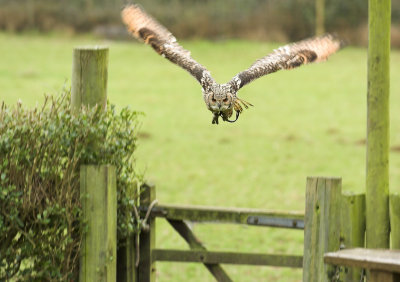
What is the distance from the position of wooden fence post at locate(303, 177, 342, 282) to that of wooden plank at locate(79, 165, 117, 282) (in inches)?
57.1

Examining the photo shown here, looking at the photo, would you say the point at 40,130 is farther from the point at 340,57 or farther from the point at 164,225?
the point at 340,57

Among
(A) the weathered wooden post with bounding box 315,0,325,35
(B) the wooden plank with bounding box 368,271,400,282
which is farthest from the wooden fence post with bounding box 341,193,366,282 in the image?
(A) the weathered wooden post with bounding box 315,0,325,35

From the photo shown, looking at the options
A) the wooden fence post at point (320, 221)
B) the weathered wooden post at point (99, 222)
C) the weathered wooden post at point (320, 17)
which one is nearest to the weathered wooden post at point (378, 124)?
the wooden fence post at point (320, 221)

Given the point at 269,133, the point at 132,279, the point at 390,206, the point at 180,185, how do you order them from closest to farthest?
the point at 390,206
the point at 132,279
the point at 180,185
the point at 269,133

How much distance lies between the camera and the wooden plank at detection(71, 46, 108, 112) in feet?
22.0

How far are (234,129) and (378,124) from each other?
1325 cm

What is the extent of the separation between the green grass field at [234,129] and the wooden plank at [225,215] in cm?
286

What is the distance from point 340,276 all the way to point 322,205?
496mm

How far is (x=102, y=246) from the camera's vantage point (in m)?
6.45

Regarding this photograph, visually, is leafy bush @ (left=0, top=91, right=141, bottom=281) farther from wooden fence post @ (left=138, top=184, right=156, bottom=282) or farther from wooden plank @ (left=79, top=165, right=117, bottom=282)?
wooden fence post @ (left=138, top=184, right=156, bottom=282)

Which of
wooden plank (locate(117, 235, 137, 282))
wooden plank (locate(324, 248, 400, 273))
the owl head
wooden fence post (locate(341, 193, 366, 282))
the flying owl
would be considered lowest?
wooden plank (locate(117, 235, 137, 282))

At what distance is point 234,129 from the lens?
64.0ft

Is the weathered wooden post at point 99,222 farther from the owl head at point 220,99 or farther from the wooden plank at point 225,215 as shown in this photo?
the owl head at point 220,99

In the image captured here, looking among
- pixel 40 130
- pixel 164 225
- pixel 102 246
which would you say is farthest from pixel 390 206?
pixel 164 225
